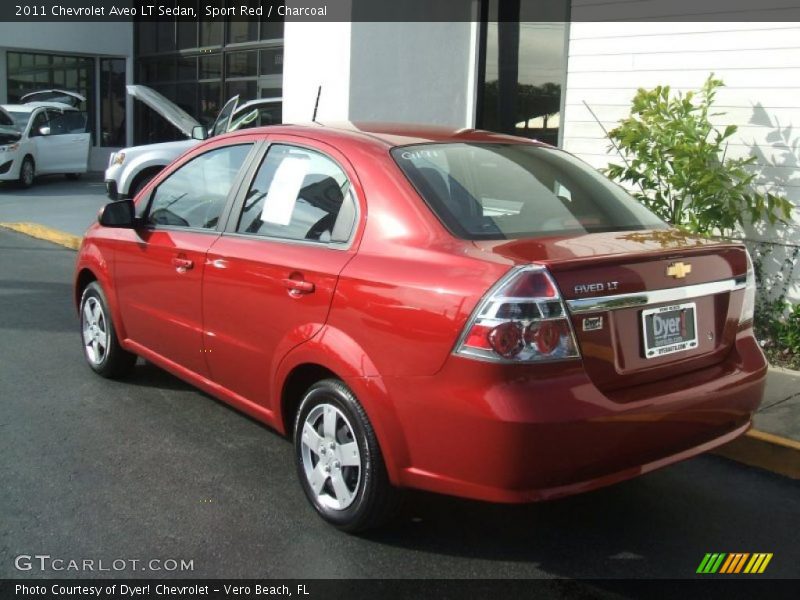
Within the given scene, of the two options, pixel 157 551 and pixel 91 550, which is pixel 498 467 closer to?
pixel 157 551

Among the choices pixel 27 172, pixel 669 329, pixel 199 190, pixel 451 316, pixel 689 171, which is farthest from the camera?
pixel 27 172

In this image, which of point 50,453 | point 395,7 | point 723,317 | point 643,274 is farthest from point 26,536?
point 395,7

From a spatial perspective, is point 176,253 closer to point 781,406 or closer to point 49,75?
point 781,406

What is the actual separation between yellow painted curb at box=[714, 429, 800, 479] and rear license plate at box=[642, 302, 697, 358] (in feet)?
3.99

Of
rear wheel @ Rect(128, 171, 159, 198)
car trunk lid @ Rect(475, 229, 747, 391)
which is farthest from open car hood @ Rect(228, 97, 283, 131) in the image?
car trunk lid @ Rect(475, 229, 747, 391)

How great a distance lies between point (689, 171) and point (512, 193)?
8.80 feet

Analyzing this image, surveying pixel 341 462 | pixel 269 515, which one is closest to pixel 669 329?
pixel 341 462

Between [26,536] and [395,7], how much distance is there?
755cm

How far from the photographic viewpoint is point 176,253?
4.48 m

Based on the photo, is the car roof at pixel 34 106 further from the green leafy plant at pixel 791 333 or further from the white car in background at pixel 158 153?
the green leafy plant at pixel 791 333

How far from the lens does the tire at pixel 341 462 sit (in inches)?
131

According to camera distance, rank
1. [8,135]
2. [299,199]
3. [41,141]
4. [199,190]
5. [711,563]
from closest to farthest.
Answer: [711,563], [299,199], [199,190], [8,135], [41,141]

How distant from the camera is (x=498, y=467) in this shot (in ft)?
9.65

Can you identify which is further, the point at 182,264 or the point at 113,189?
the point at 113,189
